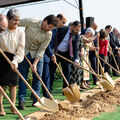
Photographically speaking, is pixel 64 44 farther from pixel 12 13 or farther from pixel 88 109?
pixel 12 13

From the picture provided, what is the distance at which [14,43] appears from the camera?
367cm

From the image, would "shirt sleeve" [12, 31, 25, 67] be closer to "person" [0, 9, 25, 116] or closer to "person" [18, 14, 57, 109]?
"person" [0, 9, 25, 116]

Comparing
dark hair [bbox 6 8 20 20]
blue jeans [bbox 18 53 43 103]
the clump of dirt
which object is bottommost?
the clump of dirt

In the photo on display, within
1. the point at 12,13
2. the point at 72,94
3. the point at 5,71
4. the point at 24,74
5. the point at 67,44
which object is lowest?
the point at 72,94

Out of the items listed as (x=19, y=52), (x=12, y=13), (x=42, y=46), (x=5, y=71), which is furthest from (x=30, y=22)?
(x=5, y=71)

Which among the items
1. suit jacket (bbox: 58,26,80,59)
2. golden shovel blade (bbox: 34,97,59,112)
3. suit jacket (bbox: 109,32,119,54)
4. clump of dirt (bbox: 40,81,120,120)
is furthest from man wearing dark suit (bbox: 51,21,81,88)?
suit jacket (bbox: 109,32,119,54)

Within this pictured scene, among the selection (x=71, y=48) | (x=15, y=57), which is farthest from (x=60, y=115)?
(x=71, y=48)

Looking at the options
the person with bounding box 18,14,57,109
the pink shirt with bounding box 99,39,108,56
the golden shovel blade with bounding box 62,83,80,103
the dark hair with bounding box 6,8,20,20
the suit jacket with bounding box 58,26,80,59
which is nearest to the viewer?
the dark hair with bounding box 6,8,20,20

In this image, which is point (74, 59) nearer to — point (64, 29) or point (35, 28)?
point (64, 29)

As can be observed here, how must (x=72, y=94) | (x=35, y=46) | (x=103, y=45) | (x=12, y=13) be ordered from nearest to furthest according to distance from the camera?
1. (x=12, y=13)
2. (x=35, y=46)
3. (x=72, y=94)
4. (x=103, y=45)

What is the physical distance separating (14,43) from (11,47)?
3.0 inches

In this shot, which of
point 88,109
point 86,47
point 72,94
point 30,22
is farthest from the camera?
point 86,47

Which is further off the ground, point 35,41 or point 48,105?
point 35,41

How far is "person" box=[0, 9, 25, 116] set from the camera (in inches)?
141
